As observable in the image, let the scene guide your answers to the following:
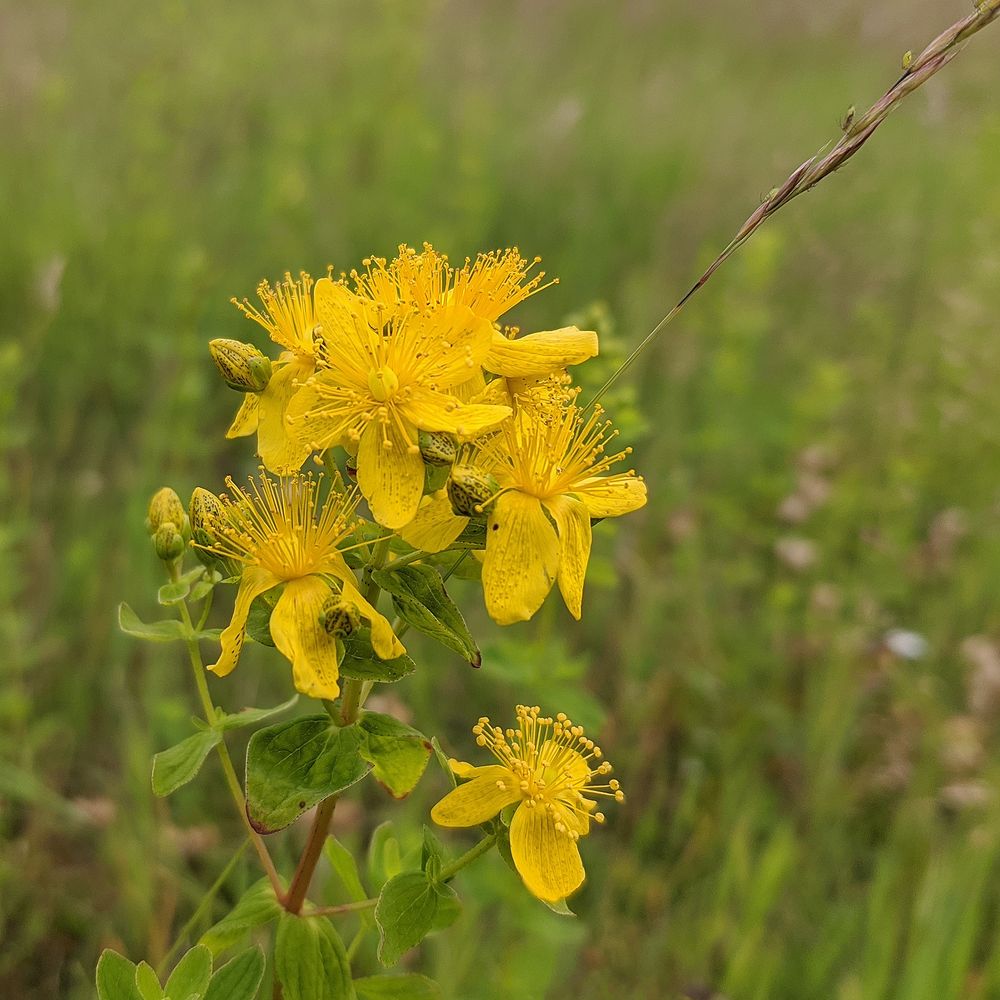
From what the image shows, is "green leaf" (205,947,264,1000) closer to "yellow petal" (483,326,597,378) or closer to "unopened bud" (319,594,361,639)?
"unopened bud" (319,594,361,639)

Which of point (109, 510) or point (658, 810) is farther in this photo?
point (109, 510)

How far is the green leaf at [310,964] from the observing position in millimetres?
1132

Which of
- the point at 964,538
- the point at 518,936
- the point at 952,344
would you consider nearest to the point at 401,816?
the point at 518,936

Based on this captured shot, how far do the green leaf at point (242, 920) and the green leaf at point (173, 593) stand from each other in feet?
1.22

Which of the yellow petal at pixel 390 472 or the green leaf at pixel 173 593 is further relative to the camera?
the green leaf at pixel 173 593

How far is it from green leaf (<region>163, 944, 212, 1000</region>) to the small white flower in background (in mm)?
1676

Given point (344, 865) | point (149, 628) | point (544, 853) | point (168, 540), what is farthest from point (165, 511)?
point (544, 853)

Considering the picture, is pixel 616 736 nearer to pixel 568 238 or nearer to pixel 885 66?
pixel 568 238

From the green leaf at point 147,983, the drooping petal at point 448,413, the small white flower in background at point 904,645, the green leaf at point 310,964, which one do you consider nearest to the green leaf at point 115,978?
the green leaf at point 147,983

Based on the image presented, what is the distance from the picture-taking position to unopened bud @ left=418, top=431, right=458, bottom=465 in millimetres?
1041

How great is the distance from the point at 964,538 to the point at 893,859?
1.16 metres

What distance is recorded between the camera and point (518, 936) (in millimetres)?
1886

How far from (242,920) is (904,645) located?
1.65 meters

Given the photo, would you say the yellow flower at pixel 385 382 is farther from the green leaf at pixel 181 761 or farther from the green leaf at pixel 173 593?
the green leaf at pixel 181 761
